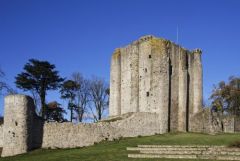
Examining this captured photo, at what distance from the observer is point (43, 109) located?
55.6 metres

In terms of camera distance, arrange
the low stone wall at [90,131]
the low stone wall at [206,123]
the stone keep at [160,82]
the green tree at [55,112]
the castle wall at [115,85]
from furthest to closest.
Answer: the green tree at [55,112] < the castle wall at [115,85] < the low stone wall at [206,123] < the stone keep at [160,82] < the low stone wall at [90,131]

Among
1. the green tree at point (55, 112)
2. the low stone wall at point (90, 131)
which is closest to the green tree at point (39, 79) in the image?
the green tree at point (55, 112)

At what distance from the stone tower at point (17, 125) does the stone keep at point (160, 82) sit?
552 inches

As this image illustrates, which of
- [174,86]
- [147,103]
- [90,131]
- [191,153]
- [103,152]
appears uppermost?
[174,86]

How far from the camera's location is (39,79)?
54.5 m

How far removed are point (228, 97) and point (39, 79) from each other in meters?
28.6

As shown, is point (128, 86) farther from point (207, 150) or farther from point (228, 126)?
point (207, 150)

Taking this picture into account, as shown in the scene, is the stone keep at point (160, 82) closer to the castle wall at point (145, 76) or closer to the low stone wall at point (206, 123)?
the castle wall at point (145, 76)

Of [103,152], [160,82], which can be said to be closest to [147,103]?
[160,82]

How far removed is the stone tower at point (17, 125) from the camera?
35.4 meters

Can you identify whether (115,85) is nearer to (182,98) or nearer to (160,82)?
(160,82)

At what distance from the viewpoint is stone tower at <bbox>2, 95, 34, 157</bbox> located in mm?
35375

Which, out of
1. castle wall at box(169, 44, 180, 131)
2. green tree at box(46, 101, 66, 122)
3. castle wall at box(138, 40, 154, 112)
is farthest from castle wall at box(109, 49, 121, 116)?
green tree at box(46, 101, 66, 122)

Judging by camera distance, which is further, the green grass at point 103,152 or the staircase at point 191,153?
the green grass at point 103,152
